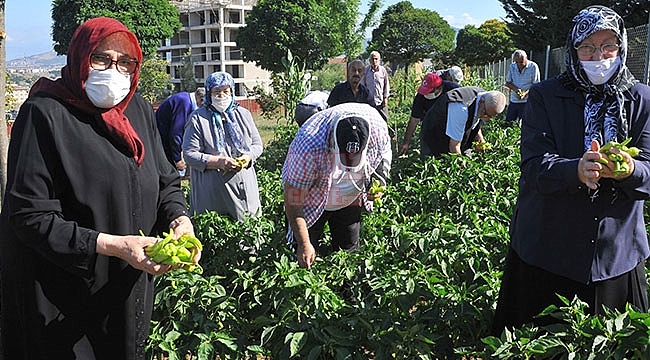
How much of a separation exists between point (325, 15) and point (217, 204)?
3016 centimetres

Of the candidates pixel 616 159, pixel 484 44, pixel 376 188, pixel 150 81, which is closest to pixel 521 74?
pixel 376 188

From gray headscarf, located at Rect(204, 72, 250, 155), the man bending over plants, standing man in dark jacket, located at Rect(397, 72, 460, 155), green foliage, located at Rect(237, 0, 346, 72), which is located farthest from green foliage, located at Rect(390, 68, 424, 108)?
green foliage, located at Rect(237, 0, 346, 72)

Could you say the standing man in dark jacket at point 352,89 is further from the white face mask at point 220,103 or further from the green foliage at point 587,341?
the green foliage at point 587,341

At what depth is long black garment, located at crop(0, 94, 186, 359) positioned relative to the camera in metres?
1.93

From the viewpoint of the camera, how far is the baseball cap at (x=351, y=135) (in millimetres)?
2895

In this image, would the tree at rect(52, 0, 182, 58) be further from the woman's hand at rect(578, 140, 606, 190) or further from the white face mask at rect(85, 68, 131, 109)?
the woman's hand at rect(578, 140, 606, 190)

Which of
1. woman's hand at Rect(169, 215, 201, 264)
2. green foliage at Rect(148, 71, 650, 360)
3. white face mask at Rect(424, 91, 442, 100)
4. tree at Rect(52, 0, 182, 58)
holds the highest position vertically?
tree at Rect(52, 0, 182, 58)

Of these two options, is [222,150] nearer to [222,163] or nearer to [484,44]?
[222,163]

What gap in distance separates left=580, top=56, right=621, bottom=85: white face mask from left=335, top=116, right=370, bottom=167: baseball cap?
1.02 metres

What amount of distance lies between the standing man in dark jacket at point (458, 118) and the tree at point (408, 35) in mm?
34486

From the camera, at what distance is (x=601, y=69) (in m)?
2.20

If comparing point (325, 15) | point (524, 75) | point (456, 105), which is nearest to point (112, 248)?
point (456, 105)

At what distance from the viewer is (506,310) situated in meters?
2.40

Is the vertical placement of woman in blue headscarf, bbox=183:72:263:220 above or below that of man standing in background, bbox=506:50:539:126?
below
